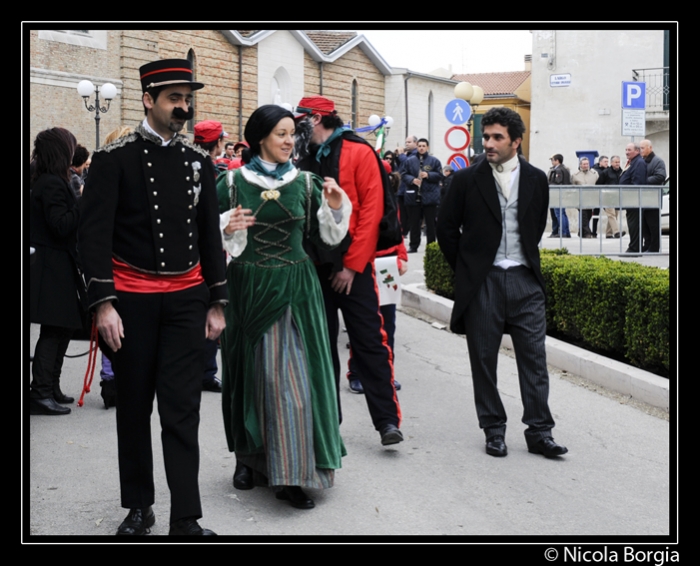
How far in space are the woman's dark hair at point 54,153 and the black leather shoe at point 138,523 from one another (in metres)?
3.31

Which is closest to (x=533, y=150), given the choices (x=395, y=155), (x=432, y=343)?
(x=395, y=155)

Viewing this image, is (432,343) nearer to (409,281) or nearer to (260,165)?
(409,281)

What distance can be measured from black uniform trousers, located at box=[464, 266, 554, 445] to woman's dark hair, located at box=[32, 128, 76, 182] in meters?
3.08

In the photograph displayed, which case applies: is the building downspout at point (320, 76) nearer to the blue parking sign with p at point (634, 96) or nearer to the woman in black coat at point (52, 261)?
the blue parking sign with p at point (634, 96)

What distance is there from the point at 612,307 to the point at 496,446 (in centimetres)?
268

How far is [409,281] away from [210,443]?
8.21m

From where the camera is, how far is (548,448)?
6.27m

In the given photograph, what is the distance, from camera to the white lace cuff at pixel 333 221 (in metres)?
5.50

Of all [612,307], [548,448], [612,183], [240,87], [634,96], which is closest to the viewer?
[548,448]

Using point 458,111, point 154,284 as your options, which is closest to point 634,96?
point 458,111

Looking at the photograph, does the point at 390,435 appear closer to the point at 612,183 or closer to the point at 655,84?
the point at 612,183

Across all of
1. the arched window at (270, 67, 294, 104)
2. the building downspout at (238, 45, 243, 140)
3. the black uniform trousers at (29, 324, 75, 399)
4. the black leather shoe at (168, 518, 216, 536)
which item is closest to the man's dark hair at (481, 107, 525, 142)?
the black leather shoe at (168, 518, 216, 536)

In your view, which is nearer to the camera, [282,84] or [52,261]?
[52,261]
